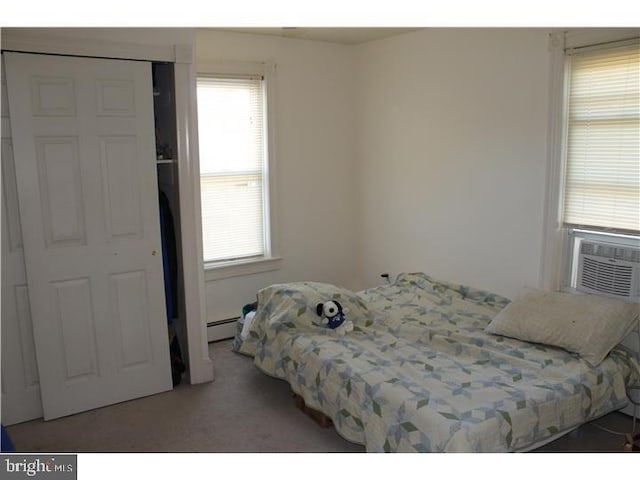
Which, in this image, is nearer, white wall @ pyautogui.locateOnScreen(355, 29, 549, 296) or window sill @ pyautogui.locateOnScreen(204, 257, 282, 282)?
white wall @ pyautogui.locateOnScreen(355, 29, 549, 296)

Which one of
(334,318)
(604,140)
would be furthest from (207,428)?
(604,140)

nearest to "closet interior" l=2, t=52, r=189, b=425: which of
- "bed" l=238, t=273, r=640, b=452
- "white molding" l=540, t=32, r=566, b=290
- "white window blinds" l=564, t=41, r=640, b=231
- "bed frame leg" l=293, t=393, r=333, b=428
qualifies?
"bed" l=238, t=273, r=640, b=452

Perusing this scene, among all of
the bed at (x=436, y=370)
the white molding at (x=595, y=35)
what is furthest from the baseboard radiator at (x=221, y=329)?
the white molding at (x=595, y=35)

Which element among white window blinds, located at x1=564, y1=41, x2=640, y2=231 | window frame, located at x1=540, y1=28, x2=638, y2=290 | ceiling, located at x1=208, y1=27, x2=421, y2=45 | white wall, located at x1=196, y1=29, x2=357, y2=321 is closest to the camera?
white window blinds, located at x1=564, y1=41, x2=640, y2=231

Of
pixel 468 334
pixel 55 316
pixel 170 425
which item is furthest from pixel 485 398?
pixel 55 316

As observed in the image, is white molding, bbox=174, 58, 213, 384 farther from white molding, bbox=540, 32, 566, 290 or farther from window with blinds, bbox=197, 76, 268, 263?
white molding, bbox=540, 32, 566, 290

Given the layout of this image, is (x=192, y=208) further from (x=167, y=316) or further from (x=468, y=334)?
(x=468, y=334)

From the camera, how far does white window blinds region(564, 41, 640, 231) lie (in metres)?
3.08

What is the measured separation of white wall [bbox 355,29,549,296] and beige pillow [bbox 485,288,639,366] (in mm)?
474

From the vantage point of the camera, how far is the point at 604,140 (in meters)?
3.21

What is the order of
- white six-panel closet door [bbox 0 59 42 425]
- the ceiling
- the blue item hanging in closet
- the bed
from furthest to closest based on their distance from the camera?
the ceiling
the blue item hanging in closet
white six-panel closet door [bbox 0 59 42 425]
the bed

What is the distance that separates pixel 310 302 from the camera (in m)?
3.48

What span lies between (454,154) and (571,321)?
1563 mm

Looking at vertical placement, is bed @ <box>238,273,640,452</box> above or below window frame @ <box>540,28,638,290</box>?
below
